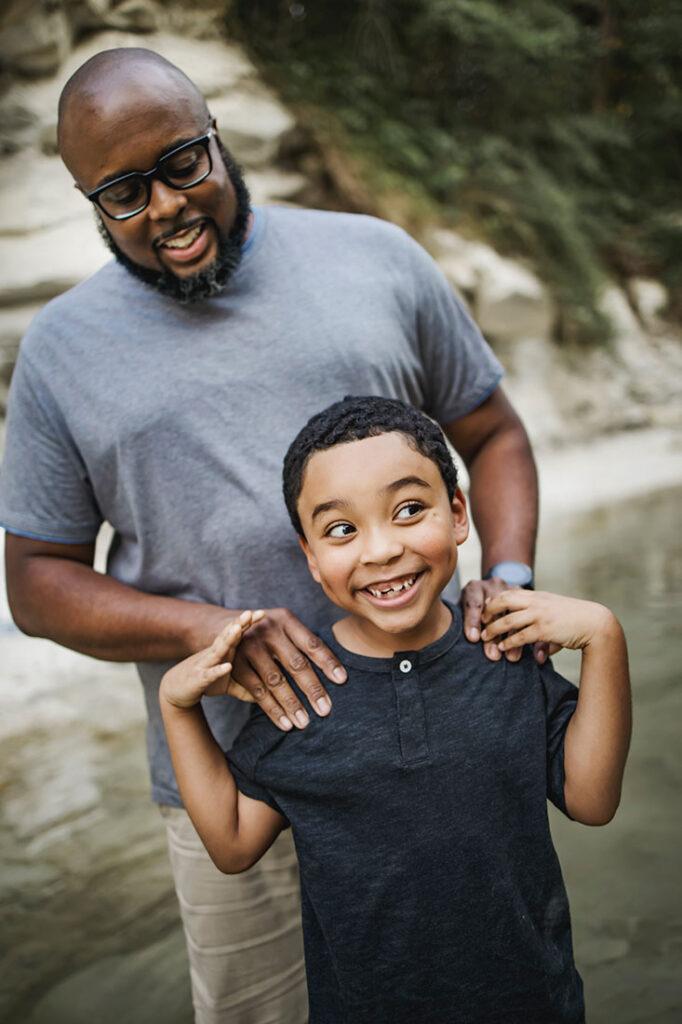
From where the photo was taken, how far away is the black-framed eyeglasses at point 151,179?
147 centimetres

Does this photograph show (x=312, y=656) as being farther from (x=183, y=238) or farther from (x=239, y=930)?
(x=183, y=238)

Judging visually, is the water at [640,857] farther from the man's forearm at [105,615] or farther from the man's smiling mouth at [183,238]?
the man's smiling mouth at [183,238]

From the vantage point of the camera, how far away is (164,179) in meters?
1.48

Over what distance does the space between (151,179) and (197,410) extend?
0.39 meters

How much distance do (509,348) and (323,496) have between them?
9040mm

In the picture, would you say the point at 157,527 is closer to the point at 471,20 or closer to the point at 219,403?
the point at 219,403

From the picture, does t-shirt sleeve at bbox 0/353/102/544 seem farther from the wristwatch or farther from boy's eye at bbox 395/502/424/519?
the wristwatch

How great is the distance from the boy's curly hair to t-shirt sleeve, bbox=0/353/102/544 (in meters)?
0.43

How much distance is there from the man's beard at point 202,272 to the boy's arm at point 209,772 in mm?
603

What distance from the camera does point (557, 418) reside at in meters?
10.1

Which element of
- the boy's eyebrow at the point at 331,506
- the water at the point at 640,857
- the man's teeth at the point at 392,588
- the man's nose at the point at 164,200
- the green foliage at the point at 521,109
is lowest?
the water at the point at 640,857

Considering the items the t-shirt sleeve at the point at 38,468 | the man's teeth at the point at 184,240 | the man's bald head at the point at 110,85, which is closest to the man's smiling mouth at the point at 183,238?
the man's teeth at the point at 184,240

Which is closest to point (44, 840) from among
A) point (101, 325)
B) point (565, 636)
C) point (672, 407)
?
point (101, 325)

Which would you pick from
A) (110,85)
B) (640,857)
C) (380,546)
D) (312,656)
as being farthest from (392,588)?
(640,857)
